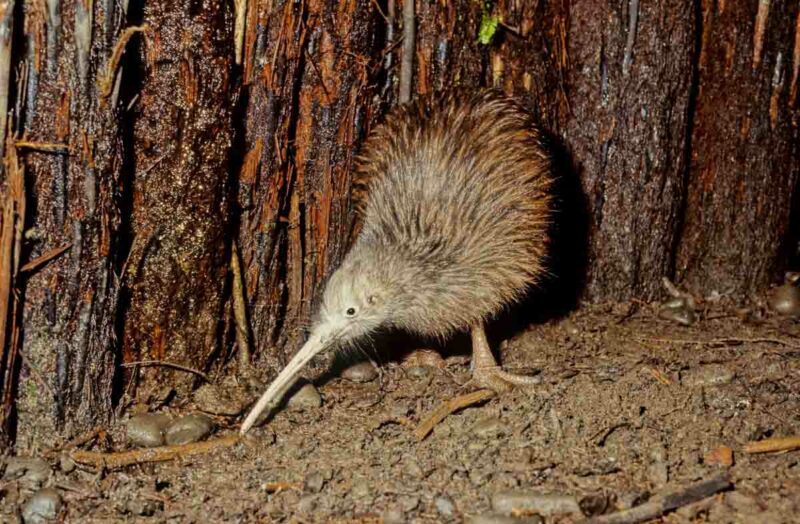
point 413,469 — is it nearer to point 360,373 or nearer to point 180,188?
point 360,373

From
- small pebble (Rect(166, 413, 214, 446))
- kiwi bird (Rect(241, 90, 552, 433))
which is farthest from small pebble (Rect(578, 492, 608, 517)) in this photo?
small pebble (Rect(166, 413, 214, 446))

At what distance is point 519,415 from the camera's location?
4.05m

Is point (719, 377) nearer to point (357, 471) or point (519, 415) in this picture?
point (519, 415)

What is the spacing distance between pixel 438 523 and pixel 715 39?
3.03 m

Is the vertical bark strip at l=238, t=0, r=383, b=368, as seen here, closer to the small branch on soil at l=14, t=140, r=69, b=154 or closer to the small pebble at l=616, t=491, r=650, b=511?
the small branch on soil at l=14, t=140, r=69, b=154

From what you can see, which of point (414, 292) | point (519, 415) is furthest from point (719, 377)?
point (414, 292)

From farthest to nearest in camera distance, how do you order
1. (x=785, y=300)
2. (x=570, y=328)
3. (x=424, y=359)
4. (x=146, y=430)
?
(x=785, y=300) → (x=570, y=328) → (x=424, y=359) → (x=146, y=430)

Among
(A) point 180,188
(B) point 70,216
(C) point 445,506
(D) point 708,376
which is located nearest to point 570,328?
(D) point 708,376

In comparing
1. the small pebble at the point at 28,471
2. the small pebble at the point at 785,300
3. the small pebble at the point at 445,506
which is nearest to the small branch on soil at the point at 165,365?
the small pebble at the point at 28,471

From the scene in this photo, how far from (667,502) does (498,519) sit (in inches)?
23.8

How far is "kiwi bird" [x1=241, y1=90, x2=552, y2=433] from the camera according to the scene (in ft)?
14.8

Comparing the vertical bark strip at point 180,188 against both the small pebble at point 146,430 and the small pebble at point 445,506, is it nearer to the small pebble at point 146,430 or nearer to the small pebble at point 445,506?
the small pebble at point 146,430

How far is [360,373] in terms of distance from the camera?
4.61m

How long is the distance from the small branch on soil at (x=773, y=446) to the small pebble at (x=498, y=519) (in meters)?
0.93
